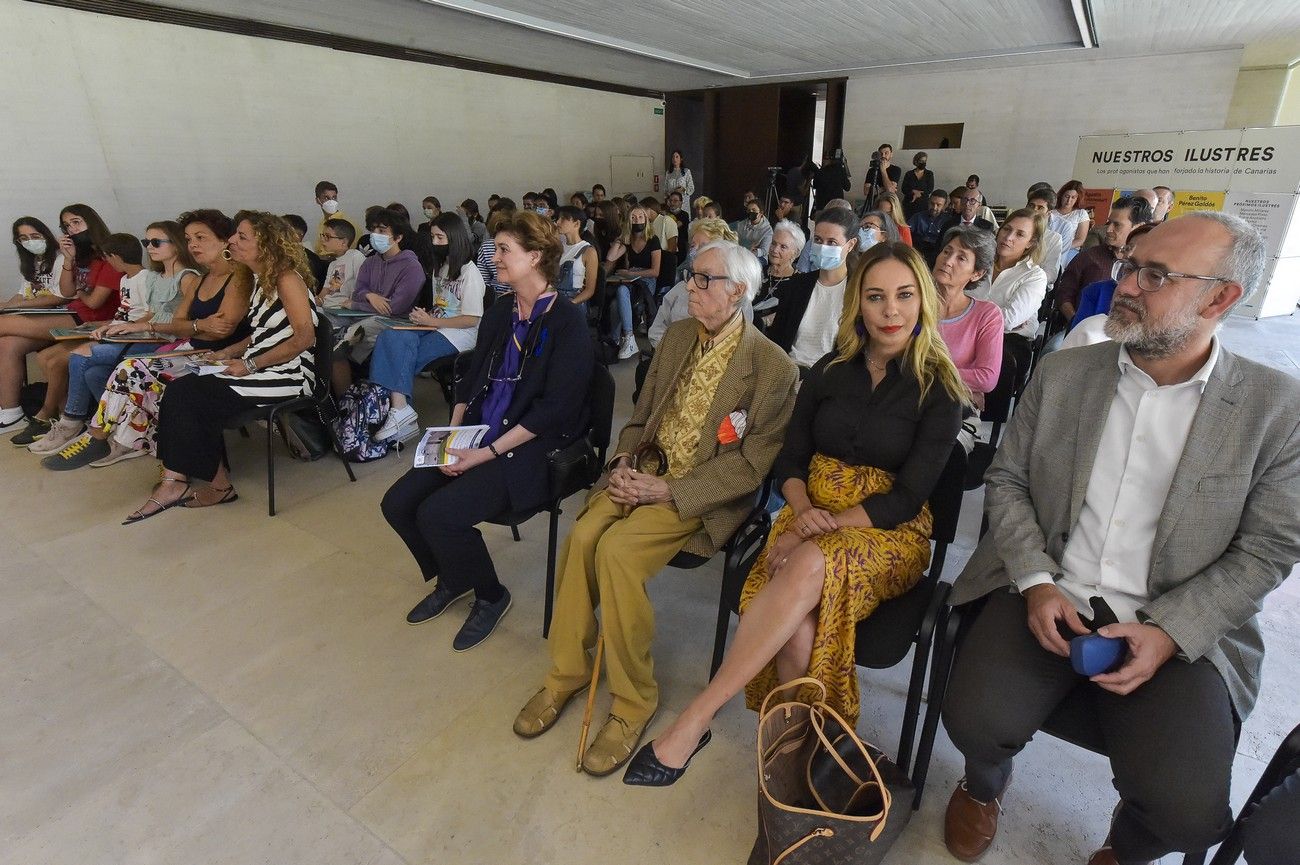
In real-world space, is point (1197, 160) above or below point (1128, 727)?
above

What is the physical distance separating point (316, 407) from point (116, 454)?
1349 mm

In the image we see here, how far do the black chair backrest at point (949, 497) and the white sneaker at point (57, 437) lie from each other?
4.60 meters

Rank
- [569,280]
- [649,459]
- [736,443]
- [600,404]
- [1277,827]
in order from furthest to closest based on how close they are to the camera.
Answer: [569,280] → [600,404] → [649,459] → [736,443] → [1277,827]

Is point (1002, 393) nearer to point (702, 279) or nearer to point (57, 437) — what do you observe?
point (702, 279)

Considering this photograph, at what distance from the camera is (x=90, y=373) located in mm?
3693

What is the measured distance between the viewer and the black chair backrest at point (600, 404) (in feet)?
7.50

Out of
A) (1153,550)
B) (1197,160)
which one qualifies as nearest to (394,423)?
(1153,550)

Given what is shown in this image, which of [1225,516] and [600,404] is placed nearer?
[1225,516]

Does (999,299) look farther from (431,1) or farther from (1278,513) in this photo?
(431,1)

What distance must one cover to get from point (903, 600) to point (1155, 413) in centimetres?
68

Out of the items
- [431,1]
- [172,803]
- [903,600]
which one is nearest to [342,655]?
[172,803]

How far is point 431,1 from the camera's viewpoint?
637cm

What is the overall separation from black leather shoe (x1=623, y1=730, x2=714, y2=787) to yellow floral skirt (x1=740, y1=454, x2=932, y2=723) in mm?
285

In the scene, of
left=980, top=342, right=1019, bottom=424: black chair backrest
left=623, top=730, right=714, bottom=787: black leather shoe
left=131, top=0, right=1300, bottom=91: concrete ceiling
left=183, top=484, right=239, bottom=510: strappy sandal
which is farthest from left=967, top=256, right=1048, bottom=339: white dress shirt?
left=131, top=0, right=1300, bottom=91: concrete ceiling
